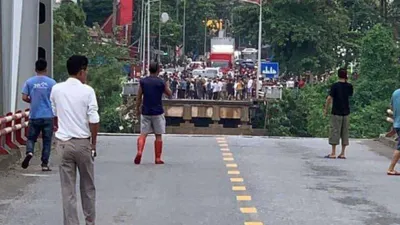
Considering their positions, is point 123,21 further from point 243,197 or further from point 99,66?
point 243,197

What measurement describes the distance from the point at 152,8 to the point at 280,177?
274ft

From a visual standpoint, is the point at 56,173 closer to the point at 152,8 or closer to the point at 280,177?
the point at 280,177

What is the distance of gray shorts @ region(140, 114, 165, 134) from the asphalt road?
2.01 feet

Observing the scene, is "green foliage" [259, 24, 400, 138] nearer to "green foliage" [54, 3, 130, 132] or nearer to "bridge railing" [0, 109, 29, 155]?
"green foliage" [54, 3, 130, 132]

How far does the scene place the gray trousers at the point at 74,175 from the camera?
922 cm

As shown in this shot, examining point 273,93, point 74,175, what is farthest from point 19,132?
point 273,93

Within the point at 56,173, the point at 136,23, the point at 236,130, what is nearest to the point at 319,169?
the point at 56,173

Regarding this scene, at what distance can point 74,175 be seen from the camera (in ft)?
30.7

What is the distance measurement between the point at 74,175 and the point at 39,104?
18.2ft

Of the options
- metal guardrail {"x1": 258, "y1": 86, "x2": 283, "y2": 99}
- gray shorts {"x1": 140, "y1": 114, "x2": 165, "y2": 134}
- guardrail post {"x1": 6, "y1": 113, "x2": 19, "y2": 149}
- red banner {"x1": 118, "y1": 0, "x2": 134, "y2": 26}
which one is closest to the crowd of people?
metal guardrail {"x1": 258, "y1": 86, "x2": 283, "y2": 99}

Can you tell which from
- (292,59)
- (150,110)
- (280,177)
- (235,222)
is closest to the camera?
(235,222)

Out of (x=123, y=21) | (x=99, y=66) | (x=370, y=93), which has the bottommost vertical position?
(x=370, y=93)

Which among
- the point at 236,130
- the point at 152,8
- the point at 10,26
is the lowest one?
the point at 236,130

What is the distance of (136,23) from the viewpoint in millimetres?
96500
